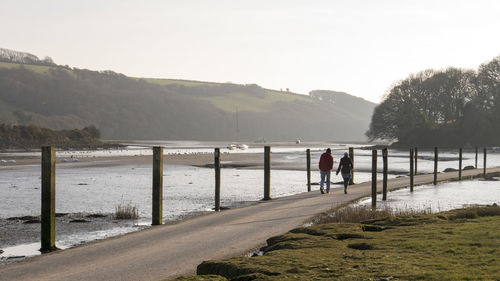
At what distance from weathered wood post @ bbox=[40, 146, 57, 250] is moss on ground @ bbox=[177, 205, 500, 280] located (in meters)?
5.72

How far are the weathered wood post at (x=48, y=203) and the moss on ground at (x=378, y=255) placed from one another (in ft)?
18.8

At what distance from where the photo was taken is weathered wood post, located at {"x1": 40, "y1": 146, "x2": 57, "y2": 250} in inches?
573

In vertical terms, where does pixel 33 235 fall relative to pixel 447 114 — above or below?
below

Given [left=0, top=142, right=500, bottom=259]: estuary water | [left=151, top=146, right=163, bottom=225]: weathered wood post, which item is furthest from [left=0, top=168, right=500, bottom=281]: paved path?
[left=0, top=142, right=500, bottom=259]: estuary water

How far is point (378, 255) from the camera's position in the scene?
972 cm

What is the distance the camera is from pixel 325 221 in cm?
1634

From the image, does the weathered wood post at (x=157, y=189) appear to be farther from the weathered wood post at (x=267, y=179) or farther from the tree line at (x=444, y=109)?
the tree line at (x=444, y=109)

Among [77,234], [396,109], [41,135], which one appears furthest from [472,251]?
[41,135]

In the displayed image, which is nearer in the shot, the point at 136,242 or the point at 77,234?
the point at 136,242

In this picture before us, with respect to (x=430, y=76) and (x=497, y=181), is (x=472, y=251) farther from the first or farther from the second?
(x=430, y=76)

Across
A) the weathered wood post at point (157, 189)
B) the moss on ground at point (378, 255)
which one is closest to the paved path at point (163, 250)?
the weathered wood post at point (157, 189)

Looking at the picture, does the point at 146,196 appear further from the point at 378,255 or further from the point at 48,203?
the point at 378,255

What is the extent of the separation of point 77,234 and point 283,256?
9.36 m

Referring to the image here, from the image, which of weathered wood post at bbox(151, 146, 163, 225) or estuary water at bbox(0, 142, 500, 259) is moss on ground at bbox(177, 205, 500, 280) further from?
estuary water at bbox(0, 142, 500, 259)
